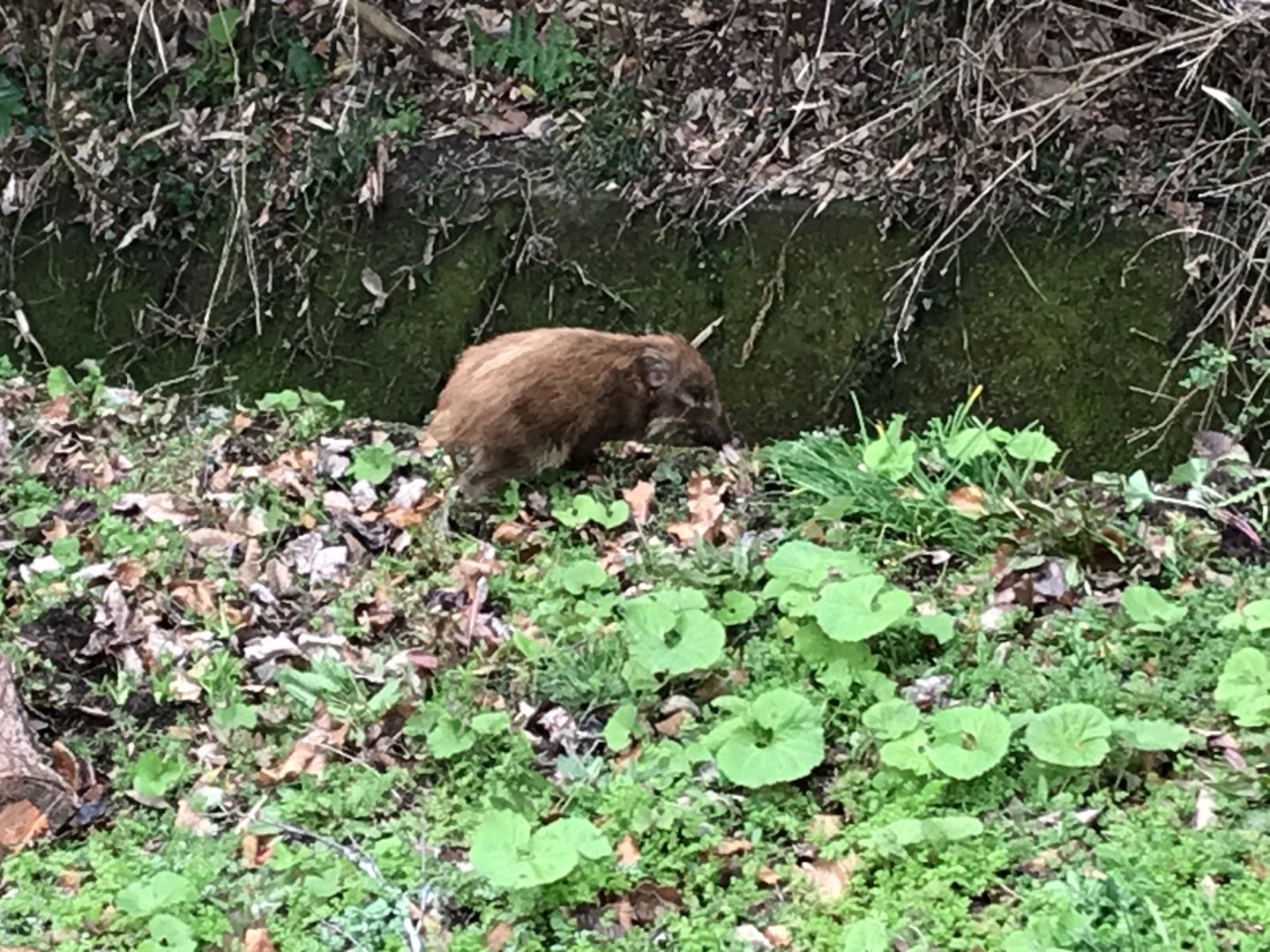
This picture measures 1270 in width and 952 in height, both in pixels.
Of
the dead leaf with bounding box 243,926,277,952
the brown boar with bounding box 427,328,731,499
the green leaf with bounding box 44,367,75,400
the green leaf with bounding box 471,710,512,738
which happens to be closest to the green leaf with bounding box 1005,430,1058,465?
the brown boar with bounding box 427,328,731,499

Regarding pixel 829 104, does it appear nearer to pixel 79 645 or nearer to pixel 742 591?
pixel 742 591

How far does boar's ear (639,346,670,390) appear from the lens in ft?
19.1

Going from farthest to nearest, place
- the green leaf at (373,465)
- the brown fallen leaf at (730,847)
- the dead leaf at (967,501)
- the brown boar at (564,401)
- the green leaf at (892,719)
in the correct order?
the green leaf at (373,465) < the brown boar at (564,401) < the dead leaf at (967,501) < the green leaf at (892,719) < the brown fallen leaf at (730,847)

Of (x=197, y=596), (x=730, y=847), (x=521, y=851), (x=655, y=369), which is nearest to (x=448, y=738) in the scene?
(x=521, y=851)

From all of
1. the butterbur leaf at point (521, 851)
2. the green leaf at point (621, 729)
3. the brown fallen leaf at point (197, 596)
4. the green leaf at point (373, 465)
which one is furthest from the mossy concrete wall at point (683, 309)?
the butterbur leaf at point (521, 851)

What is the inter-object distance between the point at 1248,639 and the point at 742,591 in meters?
1.67

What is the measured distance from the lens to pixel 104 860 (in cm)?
371

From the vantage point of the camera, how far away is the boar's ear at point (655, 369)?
19.1ft

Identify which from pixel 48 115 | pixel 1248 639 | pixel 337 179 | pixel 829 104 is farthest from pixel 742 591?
pixel 48 115

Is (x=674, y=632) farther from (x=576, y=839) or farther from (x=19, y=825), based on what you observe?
(x=19, y=825)

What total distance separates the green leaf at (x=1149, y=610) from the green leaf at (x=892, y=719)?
83 cm

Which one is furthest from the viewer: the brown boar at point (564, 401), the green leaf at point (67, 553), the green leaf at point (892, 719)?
the brown boar at point (564, 401)

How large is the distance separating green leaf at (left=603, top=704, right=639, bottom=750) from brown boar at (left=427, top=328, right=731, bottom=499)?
5.75ft

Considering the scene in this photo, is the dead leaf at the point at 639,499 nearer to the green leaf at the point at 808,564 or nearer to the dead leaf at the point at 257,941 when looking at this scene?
the green leaf at the point at 808,564
